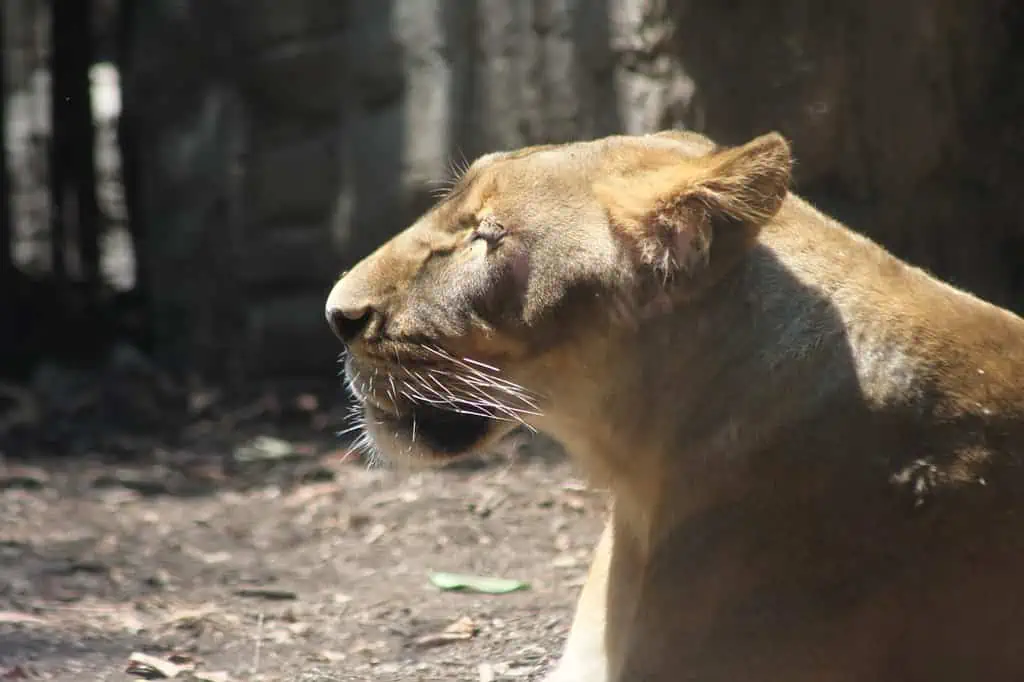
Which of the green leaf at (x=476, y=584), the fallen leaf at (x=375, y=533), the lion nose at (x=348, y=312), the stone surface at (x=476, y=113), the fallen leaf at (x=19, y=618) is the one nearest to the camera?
the lion nose at (x=348, y=312)

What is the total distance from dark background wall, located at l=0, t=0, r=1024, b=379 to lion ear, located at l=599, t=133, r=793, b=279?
2502 mm

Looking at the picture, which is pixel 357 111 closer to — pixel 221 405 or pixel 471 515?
pixel 221 405

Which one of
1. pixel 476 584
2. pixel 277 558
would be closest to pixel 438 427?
pixel 476 584

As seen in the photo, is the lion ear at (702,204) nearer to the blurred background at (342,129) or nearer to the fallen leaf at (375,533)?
the fallen leaf at (375,533)

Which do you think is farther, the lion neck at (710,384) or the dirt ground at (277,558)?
the dirt ground at (277,558)

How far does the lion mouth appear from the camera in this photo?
104 inches

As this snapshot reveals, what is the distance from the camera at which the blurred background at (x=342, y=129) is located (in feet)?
16.0

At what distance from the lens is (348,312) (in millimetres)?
2527

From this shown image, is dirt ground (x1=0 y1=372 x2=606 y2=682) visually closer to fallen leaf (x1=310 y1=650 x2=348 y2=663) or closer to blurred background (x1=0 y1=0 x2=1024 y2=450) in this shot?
fallen leaf (x1=310 y1=650 x2=348 y2=663)

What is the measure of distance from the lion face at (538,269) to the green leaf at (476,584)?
4.60ft

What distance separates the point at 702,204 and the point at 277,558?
248 cm

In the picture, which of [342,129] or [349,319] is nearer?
[349,319]

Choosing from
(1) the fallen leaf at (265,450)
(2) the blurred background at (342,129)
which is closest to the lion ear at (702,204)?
(2) the blurred background at (342,129)

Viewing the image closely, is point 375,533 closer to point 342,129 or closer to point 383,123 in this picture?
point 383,123
